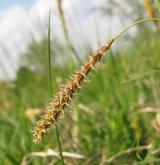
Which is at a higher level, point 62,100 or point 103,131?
point 62,100

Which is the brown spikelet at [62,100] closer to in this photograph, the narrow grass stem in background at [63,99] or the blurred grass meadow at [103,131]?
the narrow grass stem in background at [63,99]

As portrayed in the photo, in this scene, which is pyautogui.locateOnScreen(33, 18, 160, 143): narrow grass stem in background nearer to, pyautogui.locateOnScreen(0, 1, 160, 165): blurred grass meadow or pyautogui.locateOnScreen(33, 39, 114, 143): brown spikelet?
pyautogui.locateOnScreen(33, 39, 114, 143): brown spikelet

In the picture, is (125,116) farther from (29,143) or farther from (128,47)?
(128,47)

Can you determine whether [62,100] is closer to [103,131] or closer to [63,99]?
[63,99]

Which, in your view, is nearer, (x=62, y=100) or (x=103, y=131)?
(x=62, y=100)

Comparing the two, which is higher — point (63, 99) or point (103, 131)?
point (63, 99)

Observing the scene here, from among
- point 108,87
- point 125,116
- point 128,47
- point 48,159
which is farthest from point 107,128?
point 128,47

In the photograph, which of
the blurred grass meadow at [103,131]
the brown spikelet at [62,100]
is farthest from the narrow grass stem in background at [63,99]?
the blurred grass meadow at [103,131]

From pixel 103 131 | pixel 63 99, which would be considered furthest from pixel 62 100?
pixel 103 131

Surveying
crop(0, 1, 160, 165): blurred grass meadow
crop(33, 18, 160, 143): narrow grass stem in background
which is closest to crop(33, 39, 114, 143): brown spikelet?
crop(33, 18, 160, 143): narrow grass stem in background
